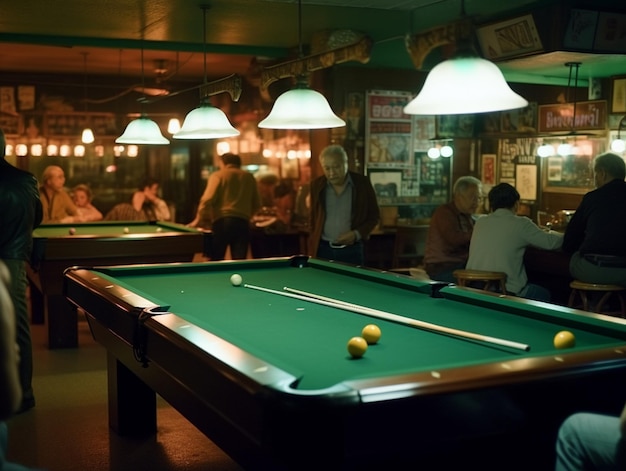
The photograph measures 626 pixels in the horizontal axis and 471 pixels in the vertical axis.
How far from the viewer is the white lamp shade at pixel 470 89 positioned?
2.90 m

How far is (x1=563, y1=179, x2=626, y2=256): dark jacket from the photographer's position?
209 inches

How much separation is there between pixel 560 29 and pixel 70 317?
4.32 meters

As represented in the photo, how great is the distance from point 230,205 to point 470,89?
612cm

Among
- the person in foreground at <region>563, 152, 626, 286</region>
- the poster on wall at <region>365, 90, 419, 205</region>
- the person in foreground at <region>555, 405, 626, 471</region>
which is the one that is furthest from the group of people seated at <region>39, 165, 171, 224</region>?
the person in foreground at <region>555, 405, 626, 471</region>

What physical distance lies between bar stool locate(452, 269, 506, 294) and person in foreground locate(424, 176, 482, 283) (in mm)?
426

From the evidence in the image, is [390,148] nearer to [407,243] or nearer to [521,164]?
[407,243]

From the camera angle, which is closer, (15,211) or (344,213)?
(15,211)

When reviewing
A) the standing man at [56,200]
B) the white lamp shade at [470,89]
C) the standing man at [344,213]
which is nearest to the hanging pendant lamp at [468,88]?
the white lamp shade at [470,89]

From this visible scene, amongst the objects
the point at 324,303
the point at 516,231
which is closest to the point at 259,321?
the point at 324,303

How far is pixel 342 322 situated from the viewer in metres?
3.35

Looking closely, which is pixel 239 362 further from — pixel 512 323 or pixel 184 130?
pixel 184 130

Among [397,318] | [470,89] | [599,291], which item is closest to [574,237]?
[599,291]

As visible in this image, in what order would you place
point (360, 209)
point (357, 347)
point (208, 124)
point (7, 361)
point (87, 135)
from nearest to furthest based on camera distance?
point (7, 361)
point (357, 347)
point (208, 124)
point (360, 209)
point (87, 135)

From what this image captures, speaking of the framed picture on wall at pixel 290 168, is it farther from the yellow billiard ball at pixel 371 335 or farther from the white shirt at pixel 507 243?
the yellow billiard ball at pixel 371 335
